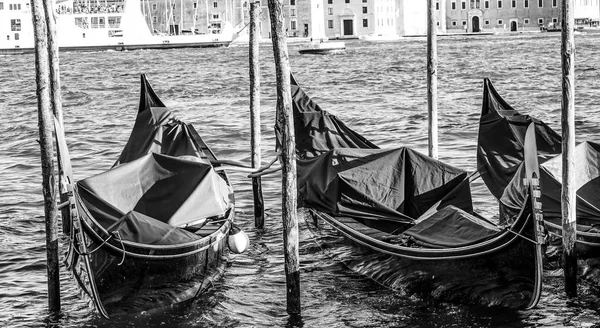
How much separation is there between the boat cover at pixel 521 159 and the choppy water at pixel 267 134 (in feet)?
1.95

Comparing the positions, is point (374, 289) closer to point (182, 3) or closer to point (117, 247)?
point (117, 247)

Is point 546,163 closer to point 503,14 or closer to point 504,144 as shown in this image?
point 504,144

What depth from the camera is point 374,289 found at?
6887 mm

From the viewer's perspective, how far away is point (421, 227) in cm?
663

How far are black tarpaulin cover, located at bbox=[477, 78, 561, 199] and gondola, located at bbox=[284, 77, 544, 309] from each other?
648mm

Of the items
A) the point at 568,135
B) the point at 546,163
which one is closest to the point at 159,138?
the point at 546,163

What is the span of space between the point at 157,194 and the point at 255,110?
81.8 inches

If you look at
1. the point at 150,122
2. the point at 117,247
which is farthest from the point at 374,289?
the point at 150,122

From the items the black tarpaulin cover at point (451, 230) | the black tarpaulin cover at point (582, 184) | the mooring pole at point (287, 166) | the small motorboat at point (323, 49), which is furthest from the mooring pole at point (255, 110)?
the small motorboat at point (323, 49)

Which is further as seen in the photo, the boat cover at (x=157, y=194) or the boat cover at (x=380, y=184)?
the boat cover at (x=380, y=184)

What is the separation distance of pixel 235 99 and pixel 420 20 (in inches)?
2292

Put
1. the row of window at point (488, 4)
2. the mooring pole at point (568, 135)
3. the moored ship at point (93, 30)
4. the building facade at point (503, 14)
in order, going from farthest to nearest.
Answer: the row of window at point (488, 4)
the building facade at point (503, 14)
the moored ship at point (93, 30)
the mooring pole at point (568, 135)

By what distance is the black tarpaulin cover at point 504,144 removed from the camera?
8.02 metres

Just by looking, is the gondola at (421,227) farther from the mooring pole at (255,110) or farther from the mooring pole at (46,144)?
the mooring pole at (46,144)
